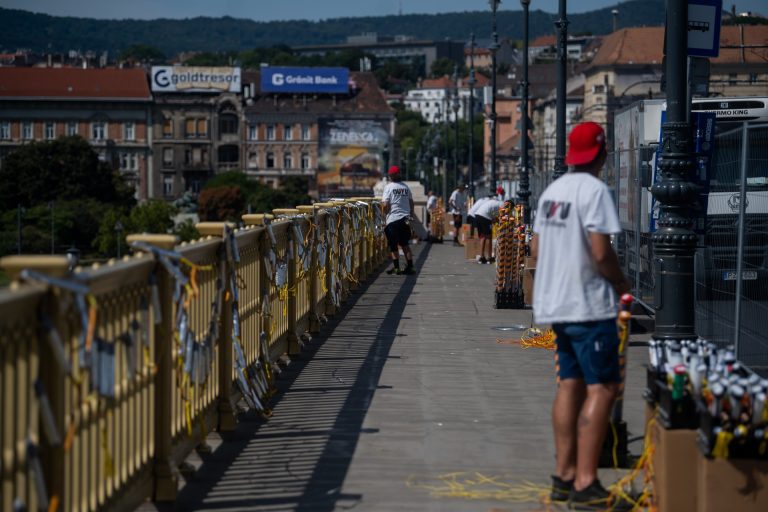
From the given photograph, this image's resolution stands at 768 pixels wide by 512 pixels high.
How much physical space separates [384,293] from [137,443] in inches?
575

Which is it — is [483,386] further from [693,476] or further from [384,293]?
[384,293]

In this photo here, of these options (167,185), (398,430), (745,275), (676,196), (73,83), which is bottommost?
(167,185)

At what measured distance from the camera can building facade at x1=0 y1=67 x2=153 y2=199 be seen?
187625mm

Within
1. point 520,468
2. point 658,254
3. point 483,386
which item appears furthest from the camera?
point 483,386

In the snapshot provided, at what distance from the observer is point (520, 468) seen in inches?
328

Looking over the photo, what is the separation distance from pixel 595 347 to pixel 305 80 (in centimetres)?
18258

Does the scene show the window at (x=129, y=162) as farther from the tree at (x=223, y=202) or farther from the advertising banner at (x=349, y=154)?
the advertising banner at (x=349, y=154)

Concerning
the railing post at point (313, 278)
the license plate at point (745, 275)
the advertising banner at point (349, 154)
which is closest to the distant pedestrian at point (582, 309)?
the license plate at point (745, 275)

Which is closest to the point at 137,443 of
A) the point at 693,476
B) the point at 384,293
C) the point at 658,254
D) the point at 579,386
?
the point at 579,386

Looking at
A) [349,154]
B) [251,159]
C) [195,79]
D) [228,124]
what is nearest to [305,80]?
[228,124]

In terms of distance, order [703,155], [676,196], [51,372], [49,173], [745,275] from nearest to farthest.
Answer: [51,372], [676,196], [745,275], [703,155], [49,173]

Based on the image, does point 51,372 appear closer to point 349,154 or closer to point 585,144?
point 585,144

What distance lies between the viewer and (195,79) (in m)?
186

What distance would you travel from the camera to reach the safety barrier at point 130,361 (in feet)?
17.3
